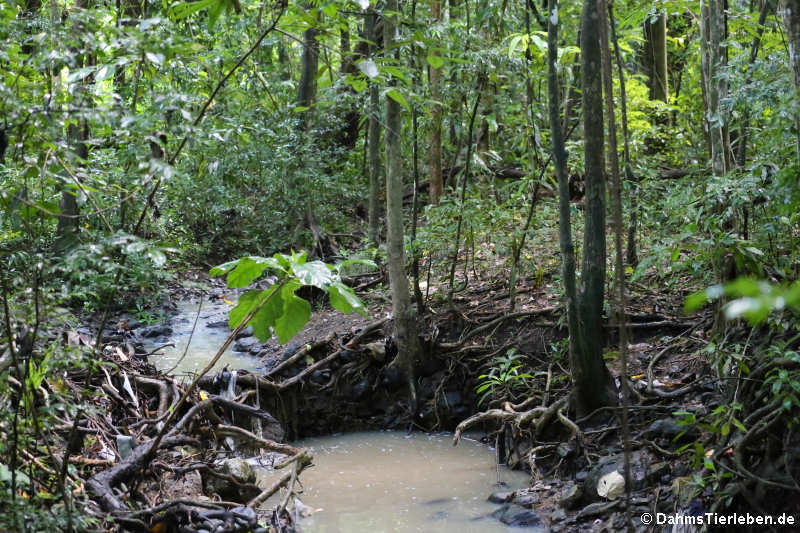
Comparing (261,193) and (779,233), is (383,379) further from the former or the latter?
(261,193)

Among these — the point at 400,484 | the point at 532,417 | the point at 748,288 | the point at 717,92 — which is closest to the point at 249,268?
the point at 748,288

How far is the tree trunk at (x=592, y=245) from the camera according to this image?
5.00m

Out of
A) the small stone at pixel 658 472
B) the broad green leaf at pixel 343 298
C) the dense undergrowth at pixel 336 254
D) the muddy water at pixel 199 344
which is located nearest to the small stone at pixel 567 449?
the small stone at pixel 658 472

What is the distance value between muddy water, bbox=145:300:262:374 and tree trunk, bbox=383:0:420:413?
7.29ft

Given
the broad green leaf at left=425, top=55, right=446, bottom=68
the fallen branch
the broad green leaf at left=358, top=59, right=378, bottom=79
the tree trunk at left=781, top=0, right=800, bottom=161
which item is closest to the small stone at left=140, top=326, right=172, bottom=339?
the fallen branch

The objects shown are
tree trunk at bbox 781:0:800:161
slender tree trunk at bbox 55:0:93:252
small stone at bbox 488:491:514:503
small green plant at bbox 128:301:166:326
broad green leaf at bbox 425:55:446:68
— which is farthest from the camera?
small green plant at bbox 128:301:166:326

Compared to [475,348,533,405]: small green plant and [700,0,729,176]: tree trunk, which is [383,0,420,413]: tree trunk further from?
[700,0,729,176]: tree trunk

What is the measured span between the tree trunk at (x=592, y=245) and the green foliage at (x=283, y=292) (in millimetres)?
2311

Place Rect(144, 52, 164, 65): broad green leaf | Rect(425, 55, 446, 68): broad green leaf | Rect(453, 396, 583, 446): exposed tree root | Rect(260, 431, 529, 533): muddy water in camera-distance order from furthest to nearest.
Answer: Rect(453, 396, 583, 446): exposed tree root < Rect(260, 431, 529, 533): muddy water < Rect(425, 55, 446, 68): broad green leaf < Rect(144, 52, 164, 65): broad green leaf

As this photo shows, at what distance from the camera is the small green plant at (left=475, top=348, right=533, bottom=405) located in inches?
259

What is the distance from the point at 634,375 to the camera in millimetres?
6039

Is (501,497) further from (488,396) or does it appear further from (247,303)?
(247,303)

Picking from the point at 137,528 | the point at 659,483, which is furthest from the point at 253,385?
the point at 659,483

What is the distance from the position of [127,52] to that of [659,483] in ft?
13.3
